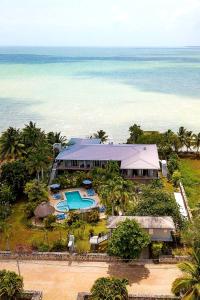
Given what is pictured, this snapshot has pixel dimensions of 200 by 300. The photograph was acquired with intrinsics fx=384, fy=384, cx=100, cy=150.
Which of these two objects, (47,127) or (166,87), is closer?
(47,127)

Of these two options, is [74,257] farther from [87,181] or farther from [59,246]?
[87,181]

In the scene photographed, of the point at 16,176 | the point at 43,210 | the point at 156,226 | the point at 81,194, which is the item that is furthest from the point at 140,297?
the point at 16,176

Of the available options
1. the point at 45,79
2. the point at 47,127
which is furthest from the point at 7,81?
the point at 47,127

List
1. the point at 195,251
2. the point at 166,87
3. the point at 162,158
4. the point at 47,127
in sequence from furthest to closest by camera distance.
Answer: the point at 166,87 → the point at 47,127 → the point at 162,158 → the point at 195,251

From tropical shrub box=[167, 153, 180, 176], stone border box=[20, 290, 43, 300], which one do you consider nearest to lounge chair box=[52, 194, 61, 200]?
tropical shrub box=[167, 153, 180, 176]

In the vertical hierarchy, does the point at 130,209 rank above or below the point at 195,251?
below

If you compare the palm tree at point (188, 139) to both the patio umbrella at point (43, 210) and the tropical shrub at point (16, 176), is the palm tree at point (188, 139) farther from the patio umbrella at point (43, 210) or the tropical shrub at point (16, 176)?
the patio umbrella at point (43, 210)

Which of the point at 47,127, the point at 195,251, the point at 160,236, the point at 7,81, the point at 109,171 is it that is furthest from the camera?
the point at 7,81

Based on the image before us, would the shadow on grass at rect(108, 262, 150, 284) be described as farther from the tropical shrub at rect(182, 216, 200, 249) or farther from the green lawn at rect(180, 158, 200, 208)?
the green lawn at rect(180, 158, 200, 208)

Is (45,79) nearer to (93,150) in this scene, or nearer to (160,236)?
(93,150)
